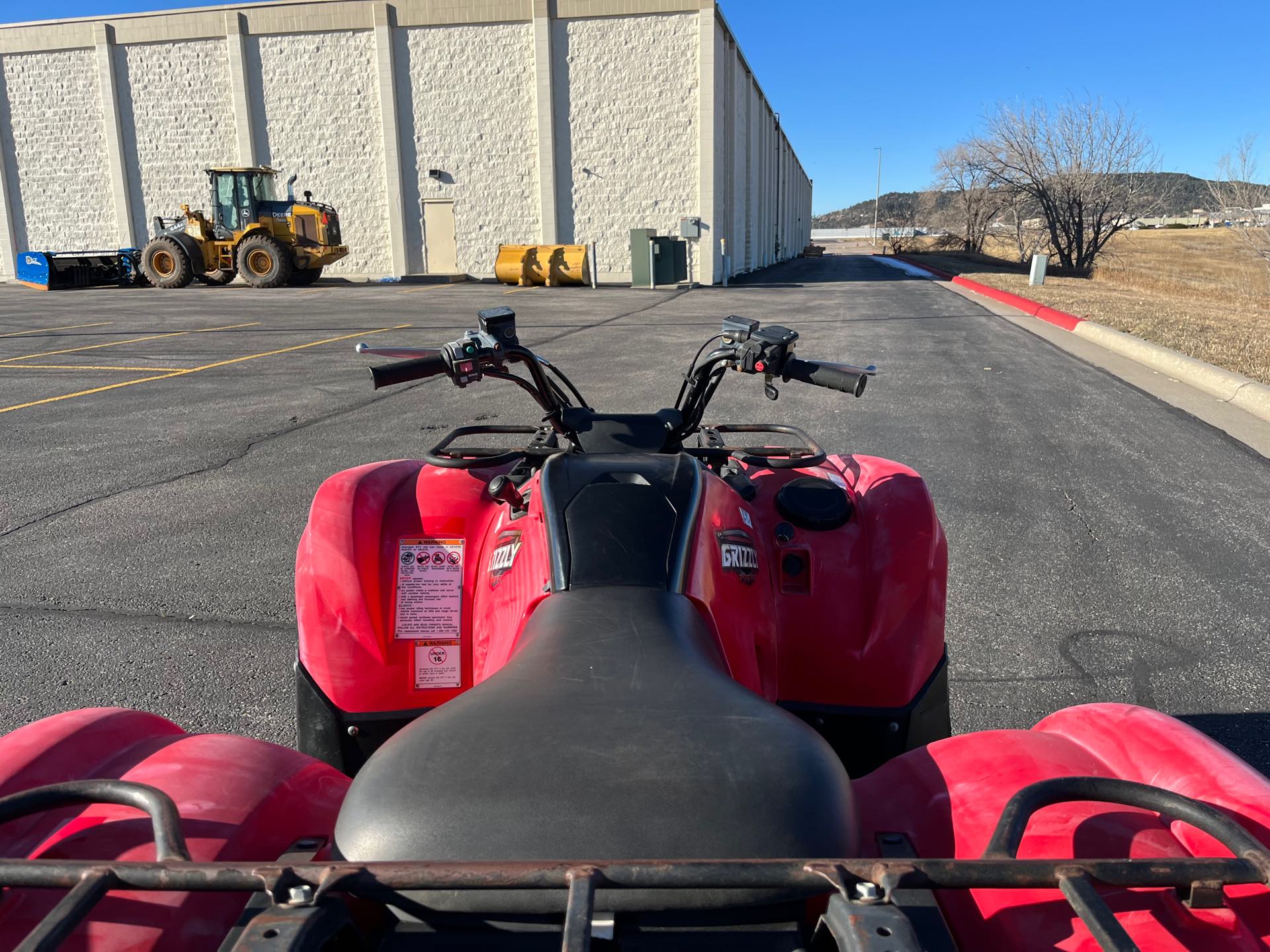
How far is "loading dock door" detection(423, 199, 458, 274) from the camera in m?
31.4

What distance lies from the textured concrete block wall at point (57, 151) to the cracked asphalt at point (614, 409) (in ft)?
79.9

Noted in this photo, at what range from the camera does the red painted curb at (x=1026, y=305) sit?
1513 centimetres

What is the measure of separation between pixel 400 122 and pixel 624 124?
26.1 ft

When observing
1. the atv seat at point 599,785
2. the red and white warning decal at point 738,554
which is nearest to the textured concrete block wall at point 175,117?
the red and white warning decal at point 738,554

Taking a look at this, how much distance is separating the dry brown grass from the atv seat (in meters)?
9.92

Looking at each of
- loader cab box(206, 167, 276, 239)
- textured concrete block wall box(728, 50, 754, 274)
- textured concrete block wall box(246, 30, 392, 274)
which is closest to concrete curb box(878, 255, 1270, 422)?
textured concrete block wall box(728, 50, 754, 274)

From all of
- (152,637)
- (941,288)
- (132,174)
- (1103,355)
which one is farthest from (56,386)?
(132,174)

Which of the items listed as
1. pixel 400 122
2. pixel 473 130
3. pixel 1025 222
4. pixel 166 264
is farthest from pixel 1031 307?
pixel 1025 222

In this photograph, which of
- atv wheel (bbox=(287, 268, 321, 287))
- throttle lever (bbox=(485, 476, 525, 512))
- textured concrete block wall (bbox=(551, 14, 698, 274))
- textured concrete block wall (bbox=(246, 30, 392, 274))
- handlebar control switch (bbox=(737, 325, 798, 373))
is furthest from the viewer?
textured concrete block wall (bbox=(246, 30, 392, 274))

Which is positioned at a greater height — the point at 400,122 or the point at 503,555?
the point at 400,122

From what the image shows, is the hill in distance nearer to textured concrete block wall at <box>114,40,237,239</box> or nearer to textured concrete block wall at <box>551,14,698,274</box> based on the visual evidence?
Result: textured concrete block wall at <box>551,14,698,274</box>

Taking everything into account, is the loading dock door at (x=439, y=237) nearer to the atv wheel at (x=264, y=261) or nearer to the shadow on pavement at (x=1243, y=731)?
the atv wheel at (x=264, y=261)

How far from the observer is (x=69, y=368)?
10781mm

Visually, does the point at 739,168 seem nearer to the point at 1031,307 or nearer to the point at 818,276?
the point at 818,276
